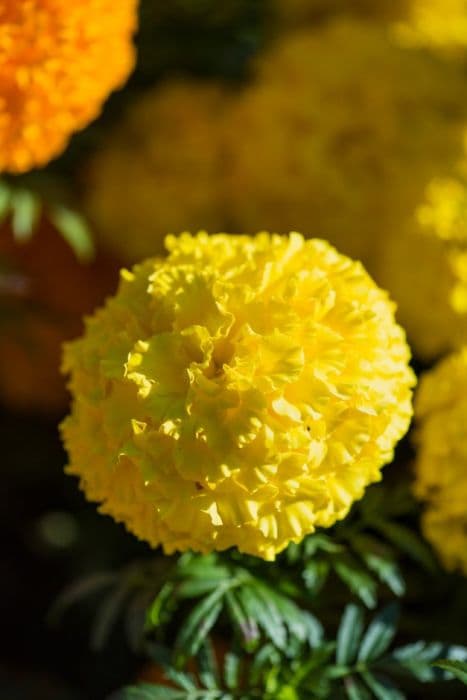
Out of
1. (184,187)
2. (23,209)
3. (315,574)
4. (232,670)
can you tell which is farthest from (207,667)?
(184,187)

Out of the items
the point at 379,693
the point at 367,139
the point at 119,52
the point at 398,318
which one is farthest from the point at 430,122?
the point at 379,693

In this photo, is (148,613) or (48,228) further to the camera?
(48,228)

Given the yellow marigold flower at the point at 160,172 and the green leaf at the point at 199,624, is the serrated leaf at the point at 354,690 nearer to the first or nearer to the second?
the green leaf at the point at 199,624

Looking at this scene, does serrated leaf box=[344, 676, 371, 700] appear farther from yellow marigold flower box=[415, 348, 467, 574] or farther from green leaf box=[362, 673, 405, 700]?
yellow marigold flower box=[415, 348, 467, 574]

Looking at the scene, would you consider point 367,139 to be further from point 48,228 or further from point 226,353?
point 226,353

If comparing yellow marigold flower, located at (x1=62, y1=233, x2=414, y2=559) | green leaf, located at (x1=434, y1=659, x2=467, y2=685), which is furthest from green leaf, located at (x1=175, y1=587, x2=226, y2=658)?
green leaf, located at (x1=434, y1=659, x2=467, y2=685)

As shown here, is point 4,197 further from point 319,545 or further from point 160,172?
point 319,545
